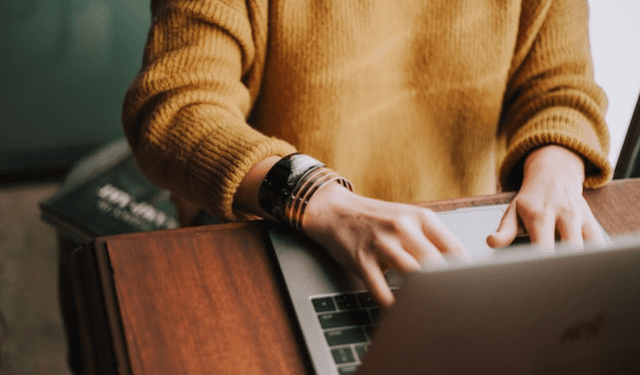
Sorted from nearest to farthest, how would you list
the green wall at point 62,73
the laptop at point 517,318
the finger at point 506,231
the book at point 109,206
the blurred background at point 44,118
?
the laptop at point 517,318 → the finger at point 506,231 → the book at point 109,206 → the blurred background at point 44,118 → the green wall at point 62,73

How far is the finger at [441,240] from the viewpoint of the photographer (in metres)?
0.48

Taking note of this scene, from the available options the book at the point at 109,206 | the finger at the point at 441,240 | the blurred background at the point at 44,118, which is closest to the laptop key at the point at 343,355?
the finger at the point at 441,240

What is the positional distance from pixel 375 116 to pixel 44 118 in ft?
4.62

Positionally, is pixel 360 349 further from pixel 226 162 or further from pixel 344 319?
pixel 226 162

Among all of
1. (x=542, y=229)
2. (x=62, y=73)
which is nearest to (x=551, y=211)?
(x=542, y=229)

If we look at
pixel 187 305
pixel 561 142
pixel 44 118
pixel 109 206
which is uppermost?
pixel 561 142

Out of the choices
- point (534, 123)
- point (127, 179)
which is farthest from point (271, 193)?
point (127, 179)

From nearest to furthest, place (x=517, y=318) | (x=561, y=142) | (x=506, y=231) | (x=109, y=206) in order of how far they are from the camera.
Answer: (x=517, y=318)
(x=506, y=231)
(x=561, y=142)
(x=109, y=206)

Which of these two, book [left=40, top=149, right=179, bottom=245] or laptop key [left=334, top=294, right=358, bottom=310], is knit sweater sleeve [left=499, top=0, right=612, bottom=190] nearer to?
laptop key [left=334, top=294, right=358, bottom=310]

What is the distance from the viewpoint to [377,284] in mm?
464

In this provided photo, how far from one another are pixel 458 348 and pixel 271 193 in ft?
0.91

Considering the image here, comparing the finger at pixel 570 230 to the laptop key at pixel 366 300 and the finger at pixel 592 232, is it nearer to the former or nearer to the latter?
the finger at pixel 592 232

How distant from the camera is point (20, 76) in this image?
172 centimetres

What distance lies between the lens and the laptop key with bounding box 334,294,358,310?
1.52 ft
